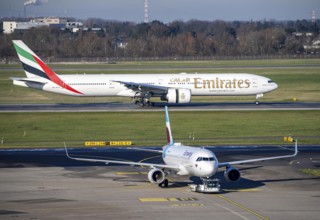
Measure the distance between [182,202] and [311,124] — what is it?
40.2m

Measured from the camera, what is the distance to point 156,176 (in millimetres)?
44062

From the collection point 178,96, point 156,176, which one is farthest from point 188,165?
point 178,96

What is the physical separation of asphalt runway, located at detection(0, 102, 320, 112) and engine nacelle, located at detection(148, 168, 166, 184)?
4702cm

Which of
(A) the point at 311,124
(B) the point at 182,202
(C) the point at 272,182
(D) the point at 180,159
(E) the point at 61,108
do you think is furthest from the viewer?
(E) the point at 61,108

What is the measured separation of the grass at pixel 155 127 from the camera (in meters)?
68.2

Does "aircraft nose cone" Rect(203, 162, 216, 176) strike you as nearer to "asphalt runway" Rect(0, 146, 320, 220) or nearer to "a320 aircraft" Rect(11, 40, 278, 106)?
"asphalt runway" Rect(0, 146, 320, 220)

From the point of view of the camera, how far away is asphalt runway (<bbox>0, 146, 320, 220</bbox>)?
3747 cm

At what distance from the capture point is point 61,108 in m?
94.4

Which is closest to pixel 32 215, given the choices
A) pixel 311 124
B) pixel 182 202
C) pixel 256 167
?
pixel 182 202

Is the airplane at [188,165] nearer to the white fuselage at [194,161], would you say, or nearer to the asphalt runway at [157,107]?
the white fuselage at [194,161]

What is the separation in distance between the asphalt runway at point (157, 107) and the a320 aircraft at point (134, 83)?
1.88m

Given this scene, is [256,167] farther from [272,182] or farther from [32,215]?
[32,215]

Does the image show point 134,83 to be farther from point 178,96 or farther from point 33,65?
point 33,65

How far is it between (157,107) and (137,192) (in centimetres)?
5187
